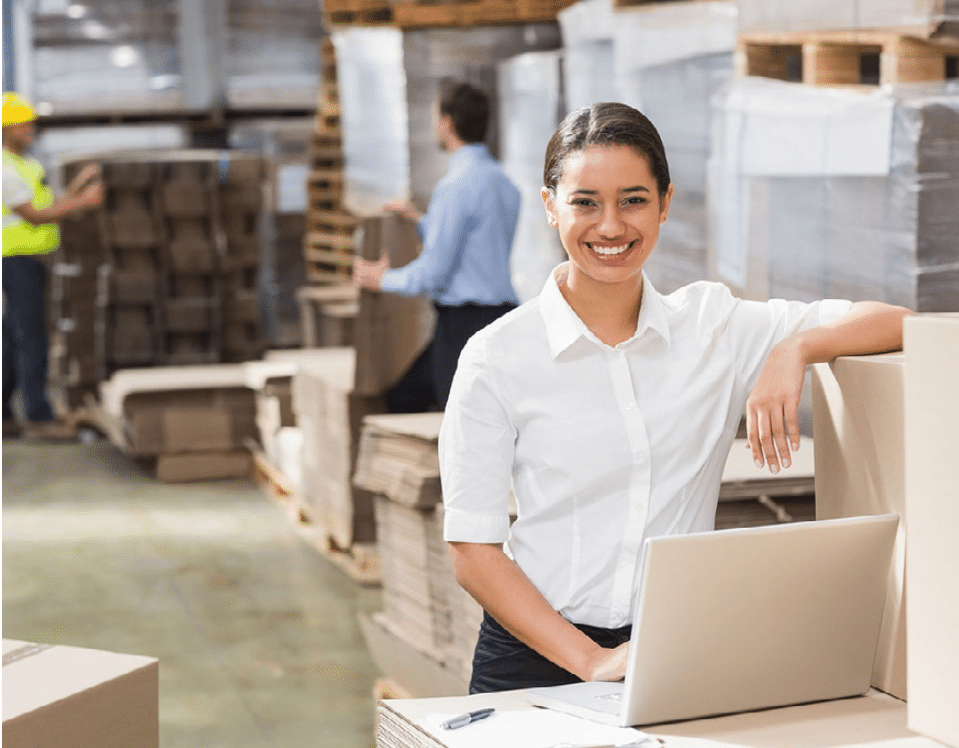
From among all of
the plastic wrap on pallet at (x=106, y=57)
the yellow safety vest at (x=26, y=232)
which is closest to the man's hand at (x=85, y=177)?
the yellow safety vest at (x=26, y=232)

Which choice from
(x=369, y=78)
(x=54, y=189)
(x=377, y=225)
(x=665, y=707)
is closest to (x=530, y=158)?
(x=377, y=225)

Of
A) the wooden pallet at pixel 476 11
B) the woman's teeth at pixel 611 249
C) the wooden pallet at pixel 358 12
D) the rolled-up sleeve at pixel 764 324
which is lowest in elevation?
the rolled-up sleeve at pixel 764 324

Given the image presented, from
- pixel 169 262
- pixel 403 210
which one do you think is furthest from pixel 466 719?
pixel 169 262

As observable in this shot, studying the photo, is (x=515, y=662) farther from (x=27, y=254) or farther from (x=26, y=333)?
(x=26, y=333)

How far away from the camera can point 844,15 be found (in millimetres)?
3139

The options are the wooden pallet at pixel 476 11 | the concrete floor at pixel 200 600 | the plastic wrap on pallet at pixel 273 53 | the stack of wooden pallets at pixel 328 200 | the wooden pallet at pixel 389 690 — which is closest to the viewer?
the wooden pallet at pixel 389 690

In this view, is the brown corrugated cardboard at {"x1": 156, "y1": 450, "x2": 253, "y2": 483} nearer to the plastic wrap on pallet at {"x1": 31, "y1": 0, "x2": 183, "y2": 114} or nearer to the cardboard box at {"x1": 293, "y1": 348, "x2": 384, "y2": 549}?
the cardboard box at {"x1": 293, "y1": 348, "x2": 384, "y2": 549}

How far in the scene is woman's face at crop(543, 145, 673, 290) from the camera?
179 centimetres

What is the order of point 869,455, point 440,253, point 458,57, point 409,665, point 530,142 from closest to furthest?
1. point 869,455
2. point 409,665
3. point 440,253
4. point 530,142
5. point 458,57

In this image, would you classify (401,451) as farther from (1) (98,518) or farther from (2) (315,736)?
(1) (98,518)

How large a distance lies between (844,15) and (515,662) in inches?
74.6

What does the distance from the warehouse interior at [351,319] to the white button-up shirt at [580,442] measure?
0.65 ft

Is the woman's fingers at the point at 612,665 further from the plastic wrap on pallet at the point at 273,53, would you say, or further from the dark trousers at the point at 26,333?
the plastic wrap on pallet at the point at 273,53

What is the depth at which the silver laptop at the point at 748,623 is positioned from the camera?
1.46 meters
